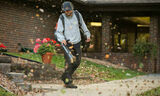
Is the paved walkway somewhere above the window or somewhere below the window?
above

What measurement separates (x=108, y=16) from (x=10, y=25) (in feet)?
22.8

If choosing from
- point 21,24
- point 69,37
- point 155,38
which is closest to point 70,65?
point 69,37

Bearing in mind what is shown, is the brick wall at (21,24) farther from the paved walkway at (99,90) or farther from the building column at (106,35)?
the paved walkway at (99,90)

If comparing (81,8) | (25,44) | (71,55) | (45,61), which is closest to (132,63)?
(81,8)

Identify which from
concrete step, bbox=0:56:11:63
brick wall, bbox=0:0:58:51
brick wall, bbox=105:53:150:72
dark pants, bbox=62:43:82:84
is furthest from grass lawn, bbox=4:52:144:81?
dark pants, bbox=62:43:82:84

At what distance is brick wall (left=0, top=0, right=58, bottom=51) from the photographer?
1391cm

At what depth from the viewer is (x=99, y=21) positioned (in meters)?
21.1

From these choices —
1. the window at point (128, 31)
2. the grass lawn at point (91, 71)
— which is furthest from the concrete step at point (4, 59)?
the window at point (128, 31)

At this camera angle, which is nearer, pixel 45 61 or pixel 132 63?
pixel 45 61

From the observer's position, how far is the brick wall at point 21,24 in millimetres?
13915

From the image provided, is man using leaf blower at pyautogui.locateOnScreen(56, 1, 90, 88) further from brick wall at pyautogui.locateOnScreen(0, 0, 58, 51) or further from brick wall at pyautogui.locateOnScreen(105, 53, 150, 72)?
brick wall at pyautogui.locateOnScreen(105, 53, 150, 72)

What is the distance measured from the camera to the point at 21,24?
15.0m

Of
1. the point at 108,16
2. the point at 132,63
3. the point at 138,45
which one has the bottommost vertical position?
the point at 132,63

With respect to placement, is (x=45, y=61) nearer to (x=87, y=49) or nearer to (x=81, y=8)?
(x=81, y=8)
